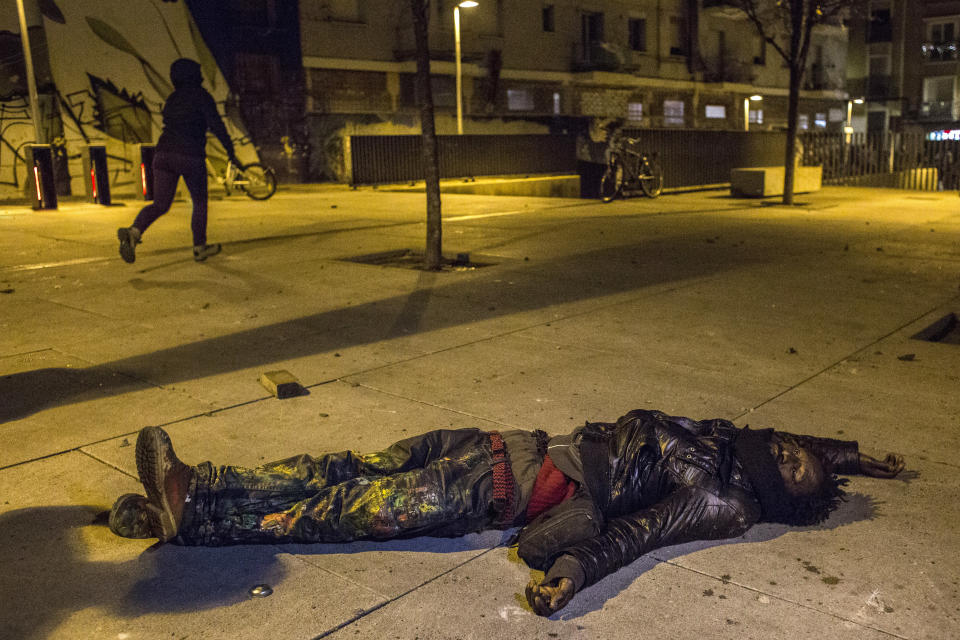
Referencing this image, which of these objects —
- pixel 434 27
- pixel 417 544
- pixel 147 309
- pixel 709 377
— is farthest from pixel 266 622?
pixel 434 27

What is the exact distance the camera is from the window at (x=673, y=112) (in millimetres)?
38938

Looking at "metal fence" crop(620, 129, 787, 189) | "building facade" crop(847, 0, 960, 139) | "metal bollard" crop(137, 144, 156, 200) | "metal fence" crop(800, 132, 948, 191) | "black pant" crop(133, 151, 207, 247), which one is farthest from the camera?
"building facade" crop(847, 0, 960, 139)

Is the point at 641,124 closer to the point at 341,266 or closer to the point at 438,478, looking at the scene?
the point at 341,266

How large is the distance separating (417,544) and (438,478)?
1.02ft

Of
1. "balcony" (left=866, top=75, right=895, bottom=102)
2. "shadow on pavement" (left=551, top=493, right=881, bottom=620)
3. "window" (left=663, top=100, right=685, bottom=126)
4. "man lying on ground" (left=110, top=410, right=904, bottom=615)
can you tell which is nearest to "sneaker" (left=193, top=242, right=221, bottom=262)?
"man lying on ground" (left=110, top=410, right=904, bottom=615)

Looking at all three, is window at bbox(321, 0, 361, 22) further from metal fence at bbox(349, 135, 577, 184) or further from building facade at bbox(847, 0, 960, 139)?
building facade at bbox(847, 0, 960, 139)

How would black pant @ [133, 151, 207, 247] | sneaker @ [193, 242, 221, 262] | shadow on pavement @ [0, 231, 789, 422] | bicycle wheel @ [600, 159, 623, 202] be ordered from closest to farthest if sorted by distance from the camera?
shadow on pavement @ [0, 231, 789, 422]
black pant @ [133, 151, 207, 247]
sneaker @ [193, 242, 221, 262]
bicycle wheel @ [600, 159, 623, 202]

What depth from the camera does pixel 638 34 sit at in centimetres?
3766

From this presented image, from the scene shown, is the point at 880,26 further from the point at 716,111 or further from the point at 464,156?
the point at 464,156

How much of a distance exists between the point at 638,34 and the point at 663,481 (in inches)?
1474

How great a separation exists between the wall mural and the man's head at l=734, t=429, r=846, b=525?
68.1 ft

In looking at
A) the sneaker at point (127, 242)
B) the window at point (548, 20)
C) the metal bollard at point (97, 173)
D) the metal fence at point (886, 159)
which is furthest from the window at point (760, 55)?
the sneaker at point (127, 242)

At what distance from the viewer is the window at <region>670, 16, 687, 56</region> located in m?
39.0

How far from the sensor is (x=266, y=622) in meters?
2.65
